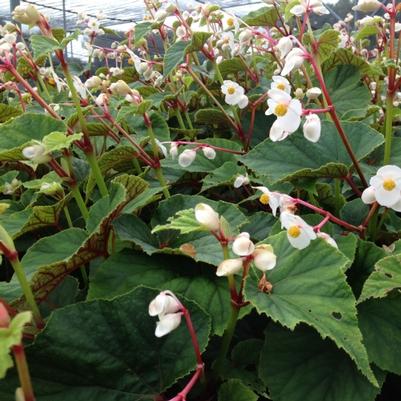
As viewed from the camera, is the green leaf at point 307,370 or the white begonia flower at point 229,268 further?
the green leaf at point 307,370

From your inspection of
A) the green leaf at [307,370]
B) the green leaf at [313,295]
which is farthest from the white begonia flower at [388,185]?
the green leaf at [307,370]

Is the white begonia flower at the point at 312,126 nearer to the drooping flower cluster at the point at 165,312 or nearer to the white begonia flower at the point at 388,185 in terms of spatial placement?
the white begonia flower at the point at 388,185

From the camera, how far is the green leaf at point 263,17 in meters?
1.38

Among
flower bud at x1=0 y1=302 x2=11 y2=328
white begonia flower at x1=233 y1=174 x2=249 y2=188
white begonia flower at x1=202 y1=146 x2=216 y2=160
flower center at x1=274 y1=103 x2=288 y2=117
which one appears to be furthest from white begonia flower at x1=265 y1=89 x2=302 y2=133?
flower bud at x1=0 y1=302 x2=11 y2=328

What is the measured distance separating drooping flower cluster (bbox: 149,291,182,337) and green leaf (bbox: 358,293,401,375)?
0.96ft

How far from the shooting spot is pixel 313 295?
0.63 meters

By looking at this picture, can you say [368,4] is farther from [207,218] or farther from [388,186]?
[207,218]

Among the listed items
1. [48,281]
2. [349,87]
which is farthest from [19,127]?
[349,87]

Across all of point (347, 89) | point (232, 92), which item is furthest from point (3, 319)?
point (347, 89)

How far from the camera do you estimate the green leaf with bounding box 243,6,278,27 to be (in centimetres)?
138

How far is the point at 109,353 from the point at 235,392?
16 centimetres

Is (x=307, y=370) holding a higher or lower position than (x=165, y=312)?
lower

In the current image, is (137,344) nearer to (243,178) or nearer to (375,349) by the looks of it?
(375,349)

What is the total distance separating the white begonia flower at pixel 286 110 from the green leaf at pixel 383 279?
24cm
